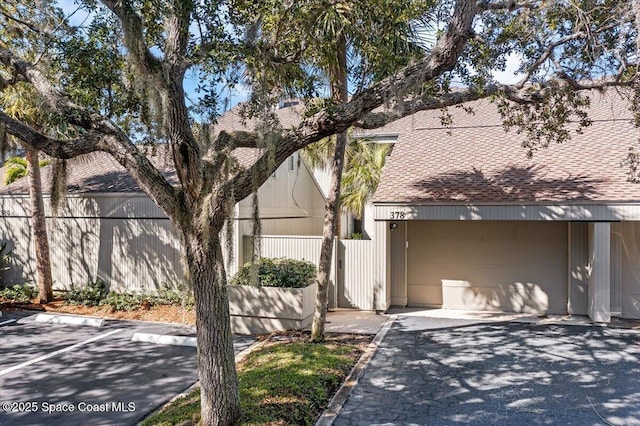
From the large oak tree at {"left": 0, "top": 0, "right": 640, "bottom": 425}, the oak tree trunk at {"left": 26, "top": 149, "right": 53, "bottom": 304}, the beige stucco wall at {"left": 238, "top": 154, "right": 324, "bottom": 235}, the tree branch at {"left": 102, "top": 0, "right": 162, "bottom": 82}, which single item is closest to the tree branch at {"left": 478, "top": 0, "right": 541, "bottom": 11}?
the large oak tree at {"left": 0, "top": 0, "right": 640, "bottom": 425}

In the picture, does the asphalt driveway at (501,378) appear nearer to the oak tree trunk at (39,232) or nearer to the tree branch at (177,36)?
the tree branch at (177,36)

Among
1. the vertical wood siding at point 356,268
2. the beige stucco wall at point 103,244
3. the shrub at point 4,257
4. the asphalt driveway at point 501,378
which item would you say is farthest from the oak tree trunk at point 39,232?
the asphalt driveway at point 501,378

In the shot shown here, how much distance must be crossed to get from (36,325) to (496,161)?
11340 mm

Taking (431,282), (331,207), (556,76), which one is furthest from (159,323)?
(556,76)

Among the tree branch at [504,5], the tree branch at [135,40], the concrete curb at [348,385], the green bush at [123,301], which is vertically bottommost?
the concrete curb at [348,385]

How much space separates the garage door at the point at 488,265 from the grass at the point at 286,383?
3641 millimetres

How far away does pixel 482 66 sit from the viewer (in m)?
7.71

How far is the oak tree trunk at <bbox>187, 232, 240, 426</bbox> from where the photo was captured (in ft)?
16.7

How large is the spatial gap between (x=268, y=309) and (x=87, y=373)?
3520mm

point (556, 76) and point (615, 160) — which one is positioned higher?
point (556, 76)

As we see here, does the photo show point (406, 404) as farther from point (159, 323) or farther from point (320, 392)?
point (159, 323)

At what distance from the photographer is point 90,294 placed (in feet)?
41.1

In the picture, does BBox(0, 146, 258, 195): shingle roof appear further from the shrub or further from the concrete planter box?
the concrete planter box

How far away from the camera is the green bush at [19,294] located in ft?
42.1
